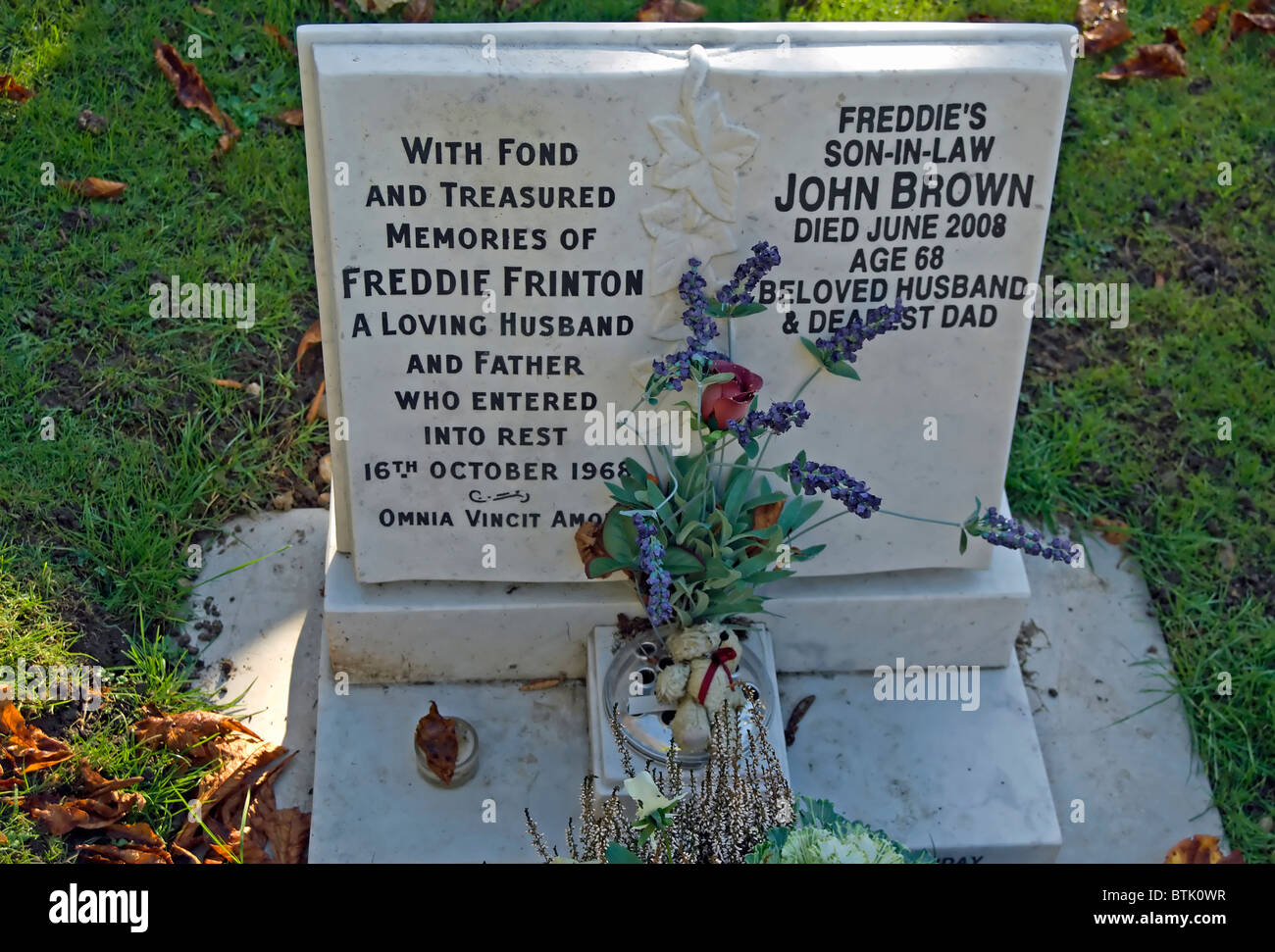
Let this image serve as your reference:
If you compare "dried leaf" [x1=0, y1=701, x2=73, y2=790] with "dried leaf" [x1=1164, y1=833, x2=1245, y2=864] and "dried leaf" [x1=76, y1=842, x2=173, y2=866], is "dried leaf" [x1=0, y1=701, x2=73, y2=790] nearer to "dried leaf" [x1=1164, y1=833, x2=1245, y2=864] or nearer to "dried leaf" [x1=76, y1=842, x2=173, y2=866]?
"dried leaf" [x1=76, y1=842, x2=173, y2=866]

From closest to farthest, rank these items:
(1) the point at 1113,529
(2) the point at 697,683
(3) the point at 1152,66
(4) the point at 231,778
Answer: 1. (2) the point at 697,683
2. (4) the point at 231,778
3. (1) the point at 1113,529
4. (3) the point at 1152,66

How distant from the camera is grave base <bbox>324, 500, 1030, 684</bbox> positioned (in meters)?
3.34

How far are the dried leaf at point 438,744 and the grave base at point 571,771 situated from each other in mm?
77

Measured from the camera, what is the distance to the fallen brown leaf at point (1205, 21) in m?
4.81

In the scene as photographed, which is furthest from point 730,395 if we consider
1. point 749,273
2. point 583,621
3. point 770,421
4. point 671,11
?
point 671,11

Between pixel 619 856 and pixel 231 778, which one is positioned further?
pixel 231 778

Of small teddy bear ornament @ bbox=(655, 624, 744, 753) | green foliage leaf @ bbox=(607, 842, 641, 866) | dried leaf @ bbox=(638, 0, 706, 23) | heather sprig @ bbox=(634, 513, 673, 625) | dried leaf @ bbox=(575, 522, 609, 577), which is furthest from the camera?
dried leaf @ bbox=(638, 0, 706, 23)

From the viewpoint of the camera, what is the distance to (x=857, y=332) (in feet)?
9.49

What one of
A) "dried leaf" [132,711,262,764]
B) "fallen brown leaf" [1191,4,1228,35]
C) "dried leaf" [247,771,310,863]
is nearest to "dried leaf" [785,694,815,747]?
"dried leaf" [247,771,310,863]

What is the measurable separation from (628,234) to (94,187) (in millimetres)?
2074

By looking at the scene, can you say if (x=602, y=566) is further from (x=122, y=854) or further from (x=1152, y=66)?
(x=1152, y=66)

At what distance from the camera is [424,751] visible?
10.6 feet

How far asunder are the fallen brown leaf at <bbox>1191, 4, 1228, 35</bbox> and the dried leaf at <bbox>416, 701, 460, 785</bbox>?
11.3 feet

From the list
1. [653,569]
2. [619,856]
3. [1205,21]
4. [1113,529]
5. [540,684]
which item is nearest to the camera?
[619,856]
